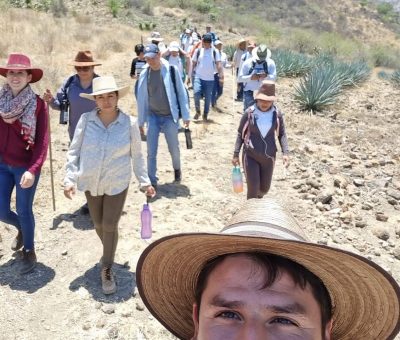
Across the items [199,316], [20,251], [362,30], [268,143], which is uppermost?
[199,316]

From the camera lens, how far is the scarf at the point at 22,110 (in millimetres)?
3750

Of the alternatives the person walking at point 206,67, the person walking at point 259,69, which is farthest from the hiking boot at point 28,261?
the person walking at point 206,67

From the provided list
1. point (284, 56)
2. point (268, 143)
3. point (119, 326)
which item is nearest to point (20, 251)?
point (119, 326)

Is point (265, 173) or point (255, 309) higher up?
point (255, 309)

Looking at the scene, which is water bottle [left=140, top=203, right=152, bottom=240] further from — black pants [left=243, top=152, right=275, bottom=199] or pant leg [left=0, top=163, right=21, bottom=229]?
black pants [left=243, top=152, right=275, bottom=199]

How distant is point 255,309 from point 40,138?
2938mm

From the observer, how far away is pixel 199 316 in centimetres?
154

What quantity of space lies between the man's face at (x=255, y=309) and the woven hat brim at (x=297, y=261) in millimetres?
86

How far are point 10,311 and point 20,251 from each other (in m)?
0.79

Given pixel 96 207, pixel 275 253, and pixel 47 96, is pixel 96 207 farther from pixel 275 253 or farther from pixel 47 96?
pixel 275 253

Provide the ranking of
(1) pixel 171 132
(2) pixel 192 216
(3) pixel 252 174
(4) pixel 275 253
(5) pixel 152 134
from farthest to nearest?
(1) pixel 171 132 → (5) pixel 152 134 → (2) pixel 192 216 → (3) pixel 252 174 → (4) pixel 275 253

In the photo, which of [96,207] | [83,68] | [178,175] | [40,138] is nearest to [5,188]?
[40,138]

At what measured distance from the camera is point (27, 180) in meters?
3.70

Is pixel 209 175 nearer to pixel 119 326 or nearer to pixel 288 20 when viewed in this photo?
pixel 119 326
